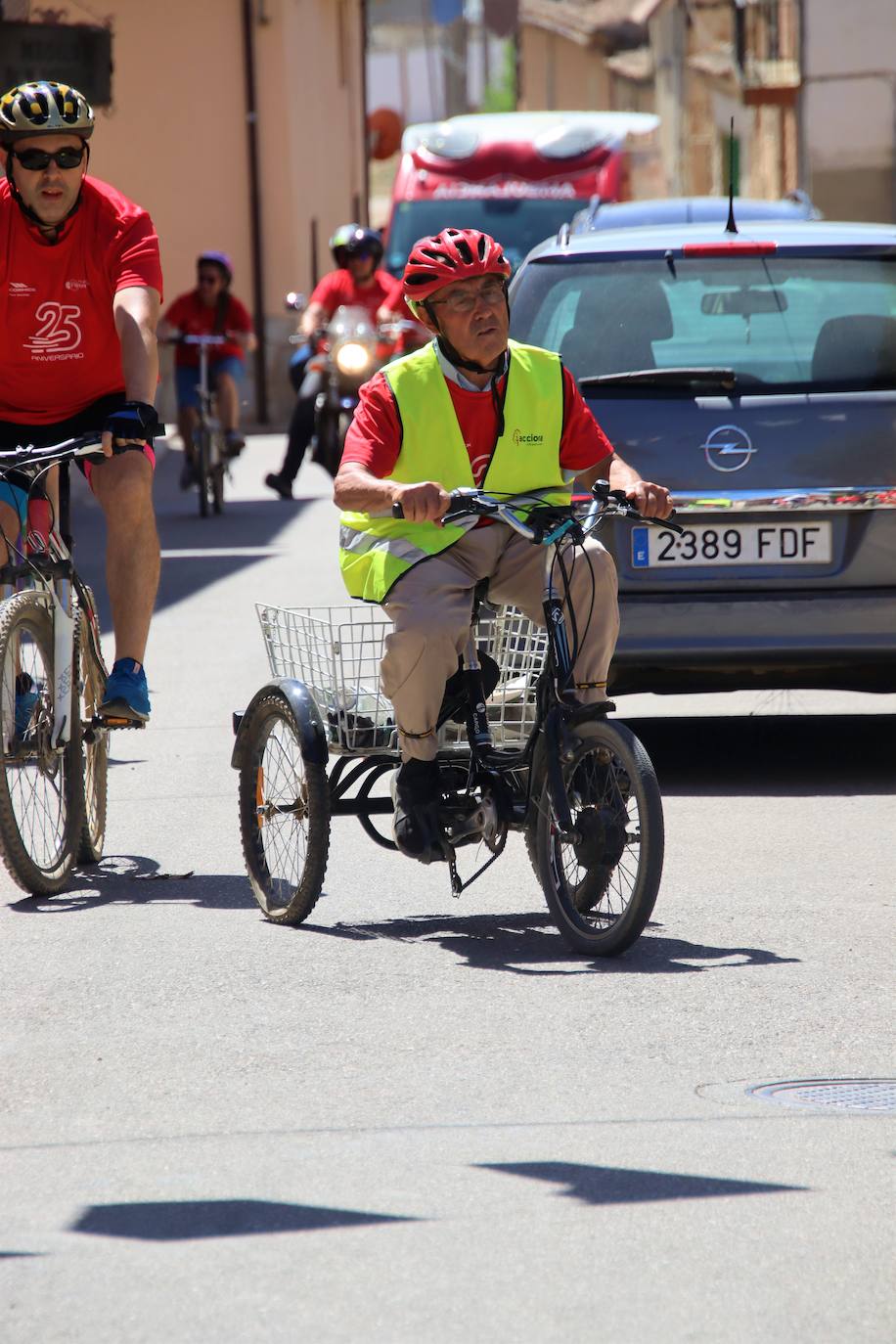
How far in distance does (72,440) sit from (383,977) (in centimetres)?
172

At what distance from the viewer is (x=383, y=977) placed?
5605mm

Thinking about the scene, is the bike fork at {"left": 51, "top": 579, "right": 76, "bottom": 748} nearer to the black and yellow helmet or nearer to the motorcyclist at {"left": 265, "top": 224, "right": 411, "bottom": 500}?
the black and yellow helmet

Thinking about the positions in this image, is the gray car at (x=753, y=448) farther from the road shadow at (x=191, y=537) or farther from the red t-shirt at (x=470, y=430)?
the road shadow at (x=191, y=537)

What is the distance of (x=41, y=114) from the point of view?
671 cm

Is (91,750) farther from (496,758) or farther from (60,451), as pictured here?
(496,758)

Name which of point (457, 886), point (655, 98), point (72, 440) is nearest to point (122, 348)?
point (72, 440)

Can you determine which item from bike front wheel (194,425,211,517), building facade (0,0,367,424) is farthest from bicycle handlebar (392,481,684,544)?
building facade (0,0,367,424)

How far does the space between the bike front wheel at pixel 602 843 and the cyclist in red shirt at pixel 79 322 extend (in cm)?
146

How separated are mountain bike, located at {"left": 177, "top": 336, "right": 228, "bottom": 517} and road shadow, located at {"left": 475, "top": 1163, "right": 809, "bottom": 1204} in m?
14.9

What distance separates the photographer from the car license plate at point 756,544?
25.5 feet

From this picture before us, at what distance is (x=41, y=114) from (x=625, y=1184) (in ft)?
12.2

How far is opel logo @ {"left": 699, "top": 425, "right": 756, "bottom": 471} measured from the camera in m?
7.75

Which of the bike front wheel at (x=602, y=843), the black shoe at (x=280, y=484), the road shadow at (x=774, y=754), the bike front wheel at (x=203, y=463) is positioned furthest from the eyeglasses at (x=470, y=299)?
the black shoe at (x=280, y=484)

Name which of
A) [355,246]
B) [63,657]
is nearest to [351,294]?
[355,246]
